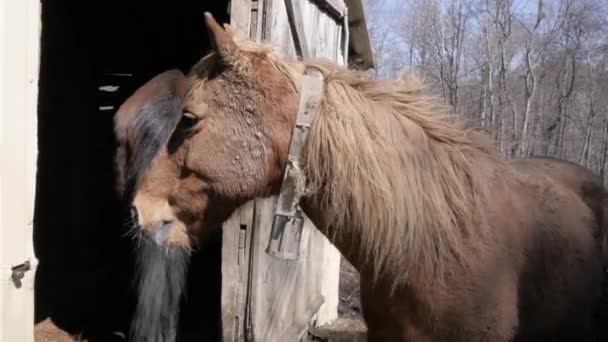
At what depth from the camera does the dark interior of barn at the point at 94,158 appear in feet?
18.1

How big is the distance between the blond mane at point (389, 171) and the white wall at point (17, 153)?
0.89 meters

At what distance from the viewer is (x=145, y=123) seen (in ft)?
12.0

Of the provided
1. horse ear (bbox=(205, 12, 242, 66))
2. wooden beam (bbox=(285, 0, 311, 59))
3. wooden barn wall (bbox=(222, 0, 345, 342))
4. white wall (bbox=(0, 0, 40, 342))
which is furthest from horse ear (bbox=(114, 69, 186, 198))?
horse ear (bbox=(205, 12, 242, 66))

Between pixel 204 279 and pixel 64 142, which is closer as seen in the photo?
pixel 64 142

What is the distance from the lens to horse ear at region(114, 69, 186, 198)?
140 inches

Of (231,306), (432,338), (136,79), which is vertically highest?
(136,79)

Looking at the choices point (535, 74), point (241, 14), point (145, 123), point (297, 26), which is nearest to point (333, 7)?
point (297, 26)

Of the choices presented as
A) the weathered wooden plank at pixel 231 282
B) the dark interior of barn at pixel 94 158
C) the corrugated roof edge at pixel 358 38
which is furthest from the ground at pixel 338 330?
the corrugated roof edge at pixel 358 38

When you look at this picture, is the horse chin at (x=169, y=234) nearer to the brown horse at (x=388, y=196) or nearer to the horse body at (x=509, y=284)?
the brown horse at (x=388, y=196)

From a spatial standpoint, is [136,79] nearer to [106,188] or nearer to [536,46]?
[106,188]

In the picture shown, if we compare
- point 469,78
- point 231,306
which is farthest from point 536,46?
point 231,306

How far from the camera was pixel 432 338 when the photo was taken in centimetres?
208

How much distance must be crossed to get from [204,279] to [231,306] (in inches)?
121

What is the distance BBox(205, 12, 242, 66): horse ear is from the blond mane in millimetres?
64
